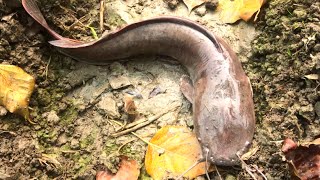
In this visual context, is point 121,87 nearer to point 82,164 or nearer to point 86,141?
point 86,141

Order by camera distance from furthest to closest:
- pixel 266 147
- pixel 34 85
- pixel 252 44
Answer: pixel 252 44, pixel 34 85, pixel 266 147

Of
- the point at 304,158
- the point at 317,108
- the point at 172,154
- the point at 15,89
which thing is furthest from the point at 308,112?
the point at 15,89

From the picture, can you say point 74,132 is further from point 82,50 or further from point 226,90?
point 226,90

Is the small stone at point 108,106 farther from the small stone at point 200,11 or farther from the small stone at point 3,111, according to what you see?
the small stone at point 200,11

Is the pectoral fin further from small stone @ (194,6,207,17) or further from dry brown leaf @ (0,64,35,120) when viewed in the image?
dry brown leaf @ (0,64,35,120)

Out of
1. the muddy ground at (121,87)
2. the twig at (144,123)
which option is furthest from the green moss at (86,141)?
the twig at (144,123)

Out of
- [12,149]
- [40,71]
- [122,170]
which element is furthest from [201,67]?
[12,149]
